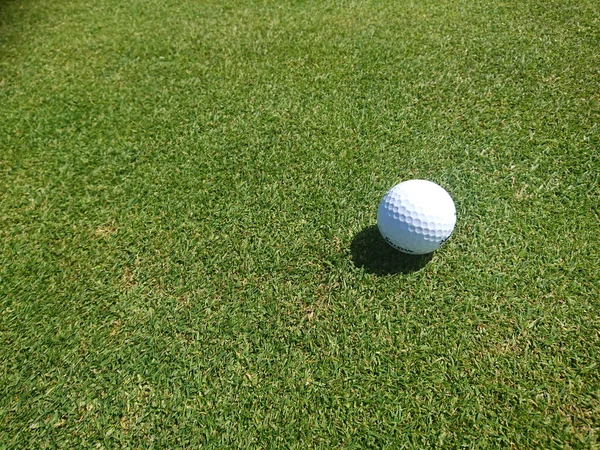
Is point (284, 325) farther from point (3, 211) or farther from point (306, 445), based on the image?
point (3, 211)

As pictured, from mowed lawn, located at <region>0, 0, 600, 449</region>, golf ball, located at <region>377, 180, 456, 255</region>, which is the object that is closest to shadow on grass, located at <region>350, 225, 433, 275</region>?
mowed lawn, located at <region>0, 0, 600, 449</region>

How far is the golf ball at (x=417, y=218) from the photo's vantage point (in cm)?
242

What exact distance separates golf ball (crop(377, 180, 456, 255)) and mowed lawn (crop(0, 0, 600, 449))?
0.19m

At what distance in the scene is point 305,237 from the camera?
282cm

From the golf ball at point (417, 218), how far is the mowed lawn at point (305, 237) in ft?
0.63

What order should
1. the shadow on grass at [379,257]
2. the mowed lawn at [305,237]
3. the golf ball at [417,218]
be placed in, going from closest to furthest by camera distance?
the mowed lawn at [305,237] < the golf ball at [417,218] < the shadow on grass at [379,257]

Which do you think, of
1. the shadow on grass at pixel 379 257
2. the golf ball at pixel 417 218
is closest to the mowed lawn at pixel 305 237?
the shadow on grass at pixel 379 257

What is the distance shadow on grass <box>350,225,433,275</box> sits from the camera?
2.62 m

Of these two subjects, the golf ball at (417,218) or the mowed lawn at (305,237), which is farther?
the golf ball at (417,218)

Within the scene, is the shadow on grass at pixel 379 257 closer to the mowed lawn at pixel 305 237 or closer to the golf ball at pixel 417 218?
the mowed lawn at pixel 305 237

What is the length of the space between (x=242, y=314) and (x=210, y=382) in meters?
0.43

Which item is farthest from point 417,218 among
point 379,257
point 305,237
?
point 305,237

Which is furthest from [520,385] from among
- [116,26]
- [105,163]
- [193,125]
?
[116,26]

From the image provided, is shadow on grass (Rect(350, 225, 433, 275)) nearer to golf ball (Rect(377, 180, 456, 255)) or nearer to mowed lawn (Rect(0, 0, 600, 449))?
mowed lawn (Rect(0, 0, 600, 449))
